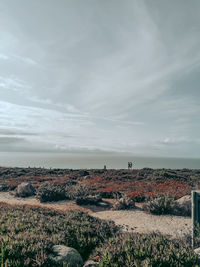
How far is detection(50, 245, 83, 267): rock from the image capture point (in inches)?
188

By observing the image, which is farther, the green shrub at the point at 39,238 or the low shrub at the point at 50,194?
the low shrub at the point at 50,194

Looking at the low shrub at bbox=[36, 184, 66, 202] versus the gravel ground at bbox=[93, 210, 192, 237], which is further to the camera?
the low shrub at bbox=[36, 184, 66, 202]

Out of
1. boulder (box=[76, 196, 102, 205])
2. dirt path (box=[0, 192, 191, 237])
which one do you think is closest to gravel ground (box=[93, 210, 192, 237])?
dirt path (box=[0, 192, 191, 237])

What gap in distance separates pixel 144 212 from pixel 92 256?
6609 mm

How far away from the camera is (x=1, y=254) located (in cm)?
455

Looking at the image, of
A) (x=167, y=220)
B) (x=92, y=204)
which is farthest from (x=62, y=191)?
(x=167, y=220)

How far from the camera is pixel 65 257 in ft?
16.0

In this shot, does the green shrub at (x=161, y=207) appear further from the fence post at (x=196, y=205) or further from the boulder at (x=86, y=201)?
the fence post at (x=196, y=205)

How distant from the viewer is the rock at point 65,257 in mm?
4770

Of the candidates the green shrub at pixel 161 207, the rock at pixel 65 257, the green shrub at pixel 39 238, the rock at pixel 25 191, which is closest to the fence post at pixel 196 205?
the green shrub at pixel 39 238

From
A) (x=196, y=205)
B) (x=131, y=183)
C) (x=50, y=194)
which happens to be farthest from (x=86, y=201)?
(x=131, y=183)

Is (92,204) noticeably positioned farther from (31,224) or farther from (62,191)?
(31,224)

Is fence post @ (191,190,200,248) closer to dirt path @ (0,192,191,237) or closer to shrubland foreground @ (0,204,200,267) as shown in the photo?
shrubland foreground @ (0,204,200,267)

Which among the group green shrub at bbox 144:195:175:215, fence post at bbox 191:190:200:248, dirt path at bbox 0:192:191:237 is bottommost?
dirt path at bbox 0:192:191:237
